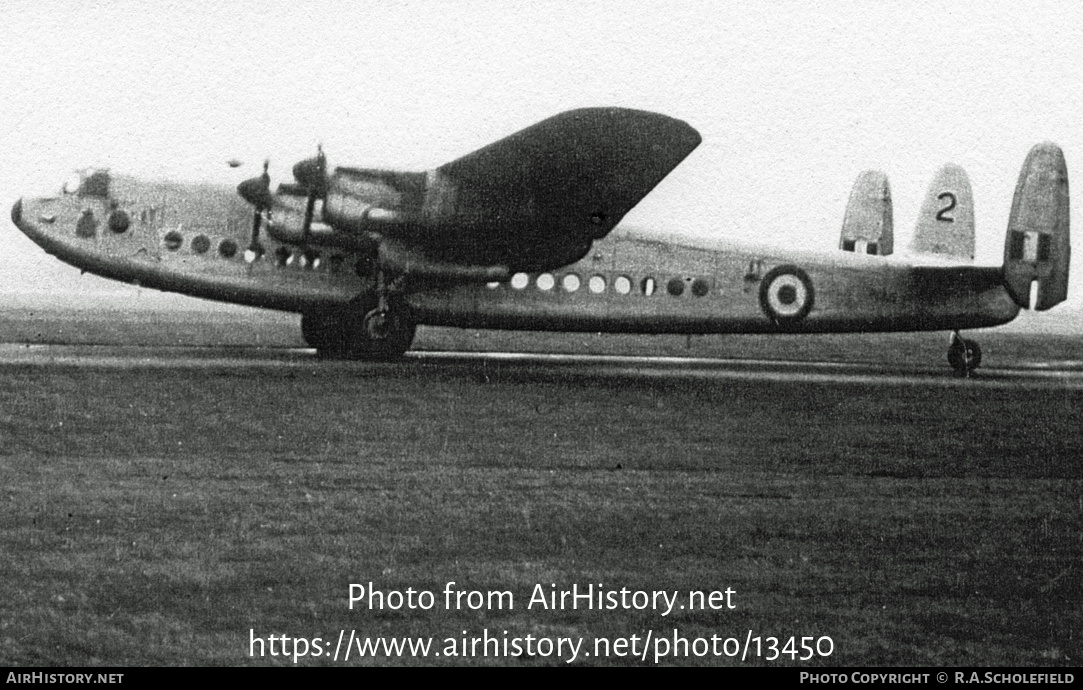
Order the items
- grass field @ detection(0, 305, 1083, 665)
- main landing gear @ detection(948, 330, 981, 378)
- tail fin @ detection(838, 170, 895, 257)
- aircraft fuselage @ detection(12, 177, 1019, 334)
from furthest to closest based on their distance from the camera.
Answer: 1. tail fin @ detection(838, 170, 895, 257)
2. main landing gear @ detection(948, 330, 981, 378)
3. aircraft fuselage @ detection(12, 177, 1019, 334)
4. grass field @ detection(0, 305, 1083, 665)

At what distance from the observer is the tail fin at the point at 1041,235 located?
2058 centimetres

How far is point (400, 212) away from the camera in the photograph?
18.9 meters

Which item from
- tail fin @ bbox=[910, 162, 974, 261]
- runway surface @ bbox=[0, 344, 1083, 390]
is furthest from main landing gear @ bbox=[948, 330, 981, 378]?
tail fin @ bbox=[910, 162, 974, 261]

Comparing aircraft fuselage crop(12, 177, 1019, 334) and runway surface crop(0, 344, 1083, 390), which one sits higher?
aircraft fuselage crop(12, 177, 1019, 334)

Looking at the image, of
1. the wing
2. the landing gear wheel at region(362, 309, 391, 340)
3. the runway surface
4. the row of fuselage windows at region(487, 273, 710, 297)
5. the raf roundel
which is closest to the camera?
the wing

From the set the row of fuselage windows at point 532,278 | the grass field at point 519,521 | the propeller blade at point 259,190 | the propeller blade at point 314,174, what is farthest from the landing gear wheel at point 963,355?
the propeller blade at point 259,190

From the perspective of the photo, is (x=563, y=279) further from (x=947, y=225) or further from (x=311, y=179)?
(x=947, y=225)

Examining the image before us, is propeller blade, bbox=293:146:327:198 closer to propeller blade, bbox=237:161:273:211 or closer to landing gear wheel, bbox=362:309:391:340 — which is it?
propeller blade, bbox=237:161:273:211

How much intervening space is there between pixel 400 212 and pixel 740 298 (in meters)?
5.59

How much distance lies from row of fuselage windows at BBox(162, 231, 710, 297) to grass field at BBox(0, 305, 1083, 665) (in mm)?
5786

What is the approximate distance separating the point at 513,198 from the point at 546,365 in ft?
9.95

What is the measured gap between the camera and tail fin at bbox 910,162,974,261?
77.7ft
